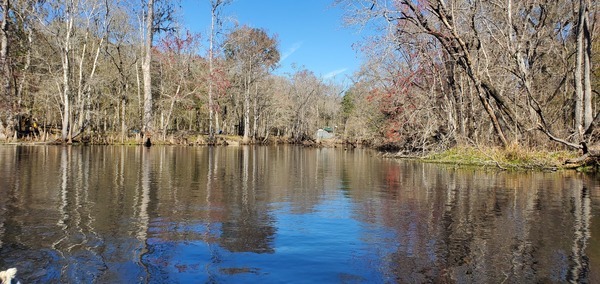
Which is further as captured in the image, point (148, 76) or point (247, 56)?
point (247, 56)

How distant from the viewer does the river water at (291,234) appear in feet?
13.4

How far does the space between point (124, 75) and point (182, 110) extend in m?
12.6

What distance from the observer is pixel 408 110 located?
2616 centimetres

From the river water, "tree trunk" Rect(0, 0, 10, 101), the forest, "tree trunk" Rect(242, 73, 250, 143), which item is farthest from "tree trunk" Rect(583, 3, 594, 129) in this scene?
"tree trunk" Rect(242, 73, 250, 143)

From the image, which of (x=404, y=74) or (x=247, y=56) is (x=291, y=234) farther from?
(x=247, y=56)

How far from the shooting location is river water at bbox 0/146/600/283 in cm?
408

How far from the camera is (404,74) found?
25.0 m

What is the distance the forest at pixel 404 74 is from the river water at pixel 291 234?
9.80 metres

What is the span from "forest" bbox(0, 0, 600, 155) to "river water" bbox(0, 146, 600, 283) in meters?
9.80

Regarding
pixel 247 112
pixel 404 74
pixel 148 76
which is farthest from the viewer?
pixel 247 112

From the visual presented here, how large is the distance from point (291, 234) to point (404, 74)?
2089cm

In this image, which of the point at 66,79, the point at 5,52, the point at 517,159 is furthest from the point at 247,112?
the point at 517,159

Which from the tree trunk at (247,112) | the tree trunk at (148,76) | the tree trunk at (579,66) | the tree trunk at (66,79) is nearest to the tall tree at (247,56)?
the tree trunk at (247,112)

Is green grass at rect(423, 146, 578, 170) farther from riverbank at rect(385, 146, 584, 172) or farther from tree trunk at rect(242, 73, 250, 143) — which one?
tree trunk at rect(242, 73, 250, 143)
